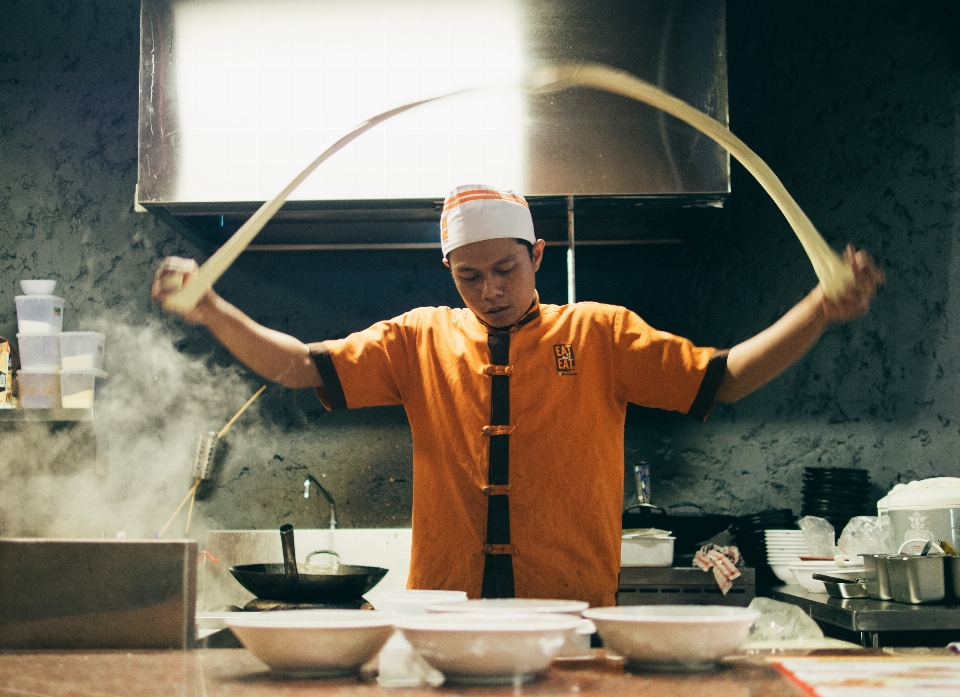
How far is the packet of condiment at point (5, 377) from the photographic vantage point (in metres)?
2.92

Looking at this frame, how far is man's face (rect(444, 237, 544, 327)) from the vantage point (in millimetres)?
1955

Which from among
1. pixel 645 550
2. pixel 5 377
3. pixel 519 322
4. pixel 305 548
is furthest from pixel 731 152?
pixel 5 377

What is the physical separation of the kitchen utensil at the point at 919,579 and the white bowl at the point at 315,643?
1716 millimetres

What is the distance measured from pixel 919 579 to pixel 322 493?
1950 millimetres

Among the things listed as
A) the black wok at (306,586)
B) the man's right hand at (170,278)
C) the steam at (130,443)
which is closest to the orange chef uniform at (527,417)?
the black wok at (306,586)

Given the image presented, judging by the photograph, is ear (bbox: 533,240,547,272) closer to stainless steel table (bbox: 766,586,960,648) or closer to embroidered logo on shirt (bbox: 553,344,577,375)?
embroidered logo on shirt (bbox: 553,344,577,375)

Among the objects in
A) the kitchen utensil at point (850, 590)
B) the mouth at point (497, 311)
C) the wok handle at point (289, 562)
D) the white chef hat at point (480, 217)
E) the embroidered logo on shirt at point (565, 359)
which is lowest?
the kitchen utensil at point (850, 590)

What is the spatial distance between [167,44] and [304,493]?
160 cm

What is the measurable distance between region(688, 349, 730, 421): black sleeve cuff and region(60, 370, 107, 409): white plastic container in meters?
2.10

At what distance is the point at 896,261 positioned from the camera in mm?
3230

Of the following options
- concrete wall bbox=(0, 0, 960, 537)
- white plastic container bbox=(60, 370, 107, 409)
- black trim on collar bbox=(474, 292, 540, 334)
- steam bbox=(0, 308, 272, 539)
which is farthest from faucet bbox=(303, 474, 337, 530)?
black trim on collar bbox=(474, 292, 540, 334)

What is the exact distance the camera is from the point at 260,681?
95 centimetres

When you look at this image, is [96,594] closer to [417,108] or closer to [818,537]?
[417,108]

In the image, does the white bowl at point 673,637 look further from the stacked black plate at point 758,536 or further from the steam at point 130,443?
the steam at point 130,443
